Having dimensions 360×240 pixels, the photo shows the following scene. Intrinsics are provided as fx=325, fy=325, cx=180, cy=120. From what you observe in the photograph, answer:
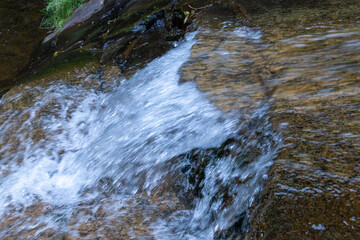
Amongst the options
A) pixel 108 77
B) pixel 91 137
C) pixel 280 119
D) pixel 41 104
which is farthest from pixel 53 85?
pixel 280 119

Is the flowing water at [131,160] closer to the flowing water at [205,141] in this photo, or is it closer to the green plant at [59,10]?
the flowing water at [205,141]

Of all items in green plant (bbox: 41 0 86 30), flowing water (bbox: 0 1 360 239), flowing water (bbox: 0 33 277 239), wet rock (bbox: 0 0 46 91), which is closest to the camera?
flowing water (bbox: 0 1 360 239)

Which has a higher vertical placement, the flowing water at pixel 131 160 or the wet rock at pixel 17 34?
the wet rock at pixel 17 34

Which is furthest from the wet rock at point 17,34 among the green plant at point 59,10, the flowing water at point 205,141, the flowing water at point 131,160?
the flowing water at point 131,160

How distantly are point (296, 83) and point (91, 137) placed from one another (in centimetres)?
250

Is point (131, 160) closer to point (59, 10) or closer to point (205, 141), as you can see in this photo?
point (205, 141)

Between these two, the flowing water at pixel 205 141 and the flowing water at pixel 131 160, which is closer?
the flowing water at pixel 205 141

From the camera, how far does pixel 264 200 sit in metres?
1.73

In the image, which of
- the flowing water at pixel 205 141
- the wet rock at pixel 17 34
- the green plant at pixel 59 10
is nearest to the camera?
the flowing water at pixel 205 141

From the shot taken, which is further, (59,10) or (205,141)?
(59,10)

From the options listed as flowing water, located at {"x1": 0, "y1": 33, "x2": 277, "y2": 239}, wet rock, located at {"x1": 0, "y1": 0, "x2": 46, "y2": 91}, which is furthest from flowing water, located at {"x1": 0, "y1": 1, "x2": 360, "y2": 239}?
wet rock, located at {"x1": 0, "y1": 0, "x2": 46, "y2": 91}

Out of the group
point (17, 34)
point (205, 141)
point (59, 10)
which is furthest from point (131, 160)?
point (59, 10)

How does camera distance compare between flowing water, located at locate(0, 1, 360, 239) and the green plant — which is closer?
flowing water, located at locate(0, 1, 360, 239)

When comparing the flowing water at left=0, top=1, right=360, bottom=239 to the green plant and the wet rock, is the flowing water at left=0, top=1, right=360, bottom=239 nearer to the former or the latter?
the wet rock
